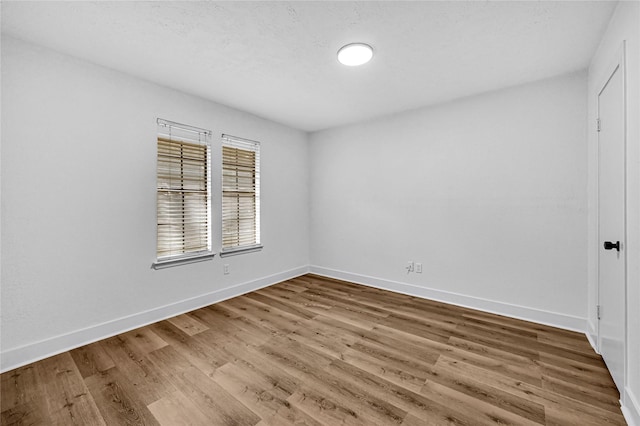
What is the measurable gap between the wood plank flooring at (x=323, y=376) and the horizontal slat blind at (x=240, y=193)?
119cm

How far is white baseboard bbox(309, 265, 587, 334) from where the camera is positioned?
2695mm

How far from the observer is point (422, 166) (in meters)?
3.64

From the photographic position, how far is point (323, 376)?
196cm

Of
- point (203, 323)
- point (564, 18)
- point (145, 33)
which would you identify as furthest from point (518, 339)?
point (145, 33)

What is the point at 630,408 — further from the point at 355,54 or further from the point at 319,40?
the point at 319,40

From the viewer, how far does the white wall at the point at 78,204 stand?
6.94ft

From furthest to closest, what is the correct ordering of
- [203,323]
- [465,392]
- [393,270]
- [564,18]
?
[393,270] → [203,323] → [564,18] → [465,392]

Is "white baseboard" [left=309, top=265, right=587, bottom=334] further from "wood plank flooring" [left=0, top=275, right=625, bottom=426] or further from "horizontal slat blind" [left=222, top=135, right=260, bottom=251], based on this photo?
"horizontal slat blind" [left=222, top=135, right=260, bottom=251]

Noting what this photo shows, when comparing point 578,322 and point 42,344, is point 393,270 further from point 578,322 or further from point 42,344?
point 42,344

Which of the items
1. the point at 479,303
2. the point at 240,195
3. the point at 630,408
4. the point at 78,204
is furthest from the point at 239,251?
the point at 630,408

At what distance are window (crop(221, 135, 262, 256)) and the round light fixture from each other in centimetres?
197

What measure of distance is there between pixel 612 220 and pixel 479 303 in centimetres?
168

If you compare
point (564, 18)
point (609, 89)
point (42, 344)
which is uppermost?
point (564, 18)

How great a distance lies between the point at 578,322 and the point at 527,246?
2.76 ft
